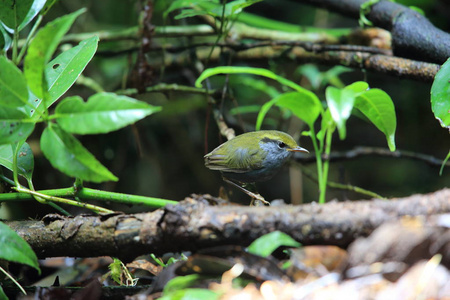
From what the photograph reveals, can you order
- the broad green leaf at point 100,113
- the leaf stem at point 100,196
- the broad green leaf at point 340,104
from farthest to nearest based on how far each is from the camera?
1. the leaf stem at point 100,196
2. the broad green leaf at point 340,104
3. the broad green leaf at point 100,113

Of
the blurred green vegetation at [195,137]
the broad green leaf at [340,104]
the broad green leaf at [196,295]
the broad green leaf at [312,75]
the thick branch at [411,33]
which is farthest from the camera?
the blurred green vegetation at [195,137]

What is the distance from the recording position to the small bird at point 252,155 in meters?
2.84

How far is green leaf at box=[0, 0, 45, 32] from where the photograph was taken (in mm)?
1917

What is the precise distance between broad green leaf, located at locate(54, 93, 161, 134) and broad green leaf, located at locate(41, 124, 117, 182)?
4cm

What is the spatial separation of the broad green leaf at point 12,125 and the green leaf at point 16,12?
28.1 inches

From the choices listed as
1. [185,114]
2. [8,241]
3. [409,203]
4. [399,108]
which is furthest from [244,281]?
[399,108]

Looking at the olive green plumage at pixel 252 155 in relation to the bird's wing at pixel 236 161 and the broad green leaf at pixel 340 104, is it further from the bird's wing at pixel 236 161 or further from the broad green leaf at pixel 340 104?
the broad green leaf at pixel 340 104

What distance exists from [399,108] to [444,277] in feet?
12.6

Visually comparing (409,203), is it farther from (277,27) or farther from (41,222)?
(277,27)

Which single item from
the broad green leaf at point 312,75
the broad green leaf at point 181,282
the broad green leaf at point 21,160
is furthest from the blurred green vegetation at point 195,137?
the broad green leaf at point 181,282

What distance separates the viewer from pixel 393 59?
2.59 metres

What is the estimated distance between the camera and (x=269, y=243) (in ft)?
4.22

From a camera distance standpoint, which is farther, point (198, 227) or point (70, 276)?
point (70, 276)

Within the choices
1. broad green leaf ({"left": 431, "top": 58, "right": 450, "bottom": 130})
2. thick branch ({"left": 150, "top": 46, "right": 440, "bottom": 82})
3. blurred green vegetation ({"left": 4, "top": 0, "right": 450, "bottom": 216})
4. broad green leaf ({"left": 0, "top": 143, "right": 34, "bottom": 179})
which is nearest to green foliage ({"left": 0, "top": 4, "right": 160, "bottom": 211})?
broad green leaf ({"left": 0, "top": 143, "right": 34, "bottom": 179})
